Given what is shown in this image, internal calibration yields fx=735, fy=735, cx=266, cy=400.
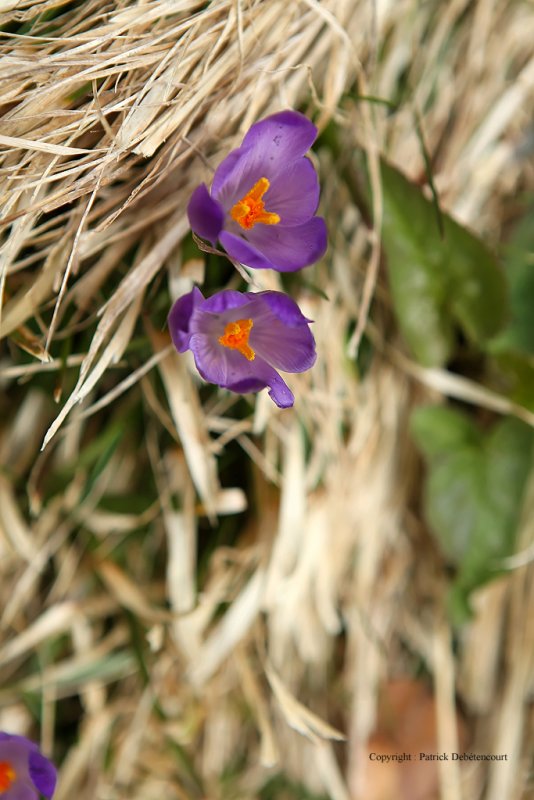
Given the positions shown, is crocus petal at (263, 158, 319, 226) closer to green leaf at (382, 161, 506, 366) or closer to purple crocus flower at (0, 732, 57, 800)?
green leaf at (382, 161, 506, 366)

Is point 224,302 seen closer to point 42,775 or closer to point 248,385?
point 248,385

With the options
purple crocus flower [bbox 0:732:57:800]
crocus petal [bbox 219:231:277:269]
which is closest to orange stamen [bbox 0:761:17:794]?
purple crocus flower [bbox 0:732:57:800]

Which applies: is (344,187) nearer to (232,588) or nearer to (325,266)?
(325,266)

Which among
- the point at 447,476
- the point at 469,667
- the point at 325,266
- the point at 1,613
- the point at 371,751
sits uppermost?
the point at 325,266

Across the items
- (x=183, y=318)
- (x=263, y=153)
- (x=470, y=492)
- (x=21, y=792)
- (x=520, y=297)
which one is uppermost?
(x=263, y=153)

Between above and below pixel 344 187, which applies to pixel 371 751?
below

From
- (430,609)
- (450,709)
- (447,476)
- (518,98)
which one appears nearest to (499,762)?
(450,709)


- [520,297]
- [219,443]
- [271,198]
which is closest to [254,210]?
[271,198]
